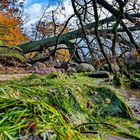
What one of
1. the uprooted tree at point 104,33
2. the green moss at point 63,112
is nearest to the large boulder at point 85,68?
the uprooted tree at point 104,33

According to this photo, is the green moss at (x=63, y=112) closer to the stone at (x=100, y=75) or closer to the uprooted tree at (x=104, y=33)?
the uprooted tree at (x=104, y=33)

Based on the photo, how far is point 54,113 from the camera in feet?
8.89

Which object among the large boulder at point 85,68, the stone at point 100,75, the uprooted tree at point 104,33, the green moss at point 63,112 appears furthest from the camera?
the large boulder at point 85,68

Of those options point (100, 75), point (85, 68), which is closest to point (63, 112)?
point (100, 75)

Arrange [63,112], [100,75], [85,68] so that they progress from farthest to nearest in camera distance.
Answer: [85,68] → [100,75] → [63,112]

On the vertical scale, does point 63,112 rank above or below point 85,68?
above

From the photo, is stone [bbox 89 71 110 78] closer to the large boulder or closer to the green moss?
the large boulder

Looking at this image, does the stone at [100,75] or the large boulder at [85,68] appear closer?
the stone at [100,75]

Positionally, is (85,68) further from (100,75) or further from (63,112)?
(63,112)

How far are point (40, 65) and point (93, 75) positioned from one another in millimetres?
3785

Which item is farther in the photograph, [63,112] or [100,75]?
[100,75]

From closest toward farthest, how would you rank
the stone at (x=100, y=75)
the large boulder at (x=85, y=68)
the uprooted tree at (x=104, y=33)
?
1. the uprooted tree at (x=104, y=33)
2. the stone at (x=100, y=75)
3. the large boulder at (x=85, y=68)

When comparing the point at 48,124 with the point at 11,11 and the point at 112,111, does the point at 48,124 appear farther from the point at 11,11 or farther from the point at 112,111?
the point at 11,11

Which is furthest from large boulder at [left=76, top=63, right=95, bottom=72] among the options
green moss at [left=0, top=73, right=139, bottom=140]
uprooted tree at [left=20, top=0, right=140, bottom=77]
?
green moss at [left=0, top=73, right=139, bottom=140]
